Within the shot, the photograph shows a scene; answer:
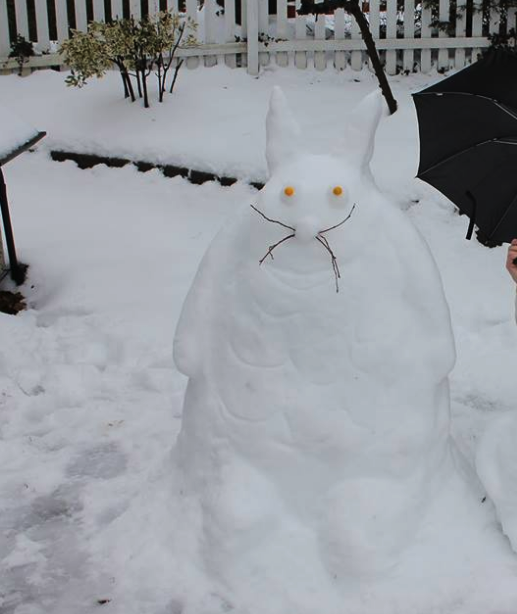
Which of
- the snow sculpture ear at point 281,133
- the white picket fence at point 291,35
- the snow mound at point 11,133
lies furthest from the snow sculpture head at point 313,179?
the white picket fence at point 291,35

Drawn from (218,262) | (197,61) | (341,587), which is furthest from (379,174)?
(341,587)

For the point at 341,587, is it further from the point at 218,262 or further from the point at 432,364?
the point at 218,262

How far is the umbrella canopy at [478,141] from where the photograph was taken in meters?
3.29

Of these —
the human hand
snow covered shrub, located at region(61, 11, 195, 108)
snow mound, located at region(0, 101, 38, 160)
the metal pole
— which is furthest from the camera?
snow covered shrub, located at region(61, 11, 195, 108)

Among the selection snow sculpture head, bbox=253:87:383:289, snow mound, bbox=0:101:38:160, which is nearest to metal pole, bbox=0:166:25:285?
snow mound, bbox=0:101:38:160

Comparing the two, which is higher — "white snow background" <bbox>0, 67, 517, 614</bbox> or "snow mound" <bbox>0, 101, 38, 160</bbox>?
"snow mound" <bbox>0, 101, 38, 160</bbox>

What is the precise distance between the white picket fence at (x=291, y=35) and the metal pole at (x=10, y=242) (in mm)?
3277

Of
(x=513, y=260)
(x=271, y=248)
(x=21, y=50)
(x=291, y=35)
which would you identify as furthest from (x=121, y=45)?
(x=513, y=260)

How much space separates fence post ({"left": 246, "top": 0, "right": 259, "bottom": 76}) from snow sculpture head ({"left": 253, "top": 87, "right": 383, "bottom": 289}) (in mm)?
5810

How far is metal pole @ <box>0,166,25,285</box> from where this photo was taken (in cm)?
623

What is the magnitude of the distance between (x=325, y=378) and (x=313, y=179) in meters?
0.73

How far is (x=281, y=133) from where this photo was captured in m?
3.36

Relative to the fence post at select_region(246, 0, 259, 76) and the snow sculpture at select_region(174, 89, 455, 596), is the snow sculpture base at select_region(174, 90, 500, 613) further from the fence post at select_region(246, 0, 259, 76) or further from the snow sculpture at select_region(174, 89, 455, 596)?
the fence post at select_region(246, 0, 259, 76)

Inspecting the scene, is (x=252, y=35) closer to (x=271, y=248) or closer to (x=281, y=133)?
(x=281, y=133)
